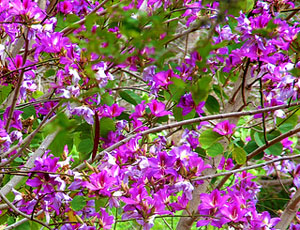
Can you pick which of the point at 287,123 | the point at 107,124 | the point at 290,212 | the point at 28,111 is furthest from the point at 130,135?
the point at 290,212

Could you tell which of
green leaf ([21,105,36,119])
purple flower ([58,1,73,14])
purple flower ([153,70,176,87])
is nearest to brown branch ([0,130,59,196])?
green leaf ([21,105,36,119])

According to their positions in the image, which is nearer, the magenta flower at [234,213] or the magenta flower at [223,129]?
the magenta flower at [234,213]

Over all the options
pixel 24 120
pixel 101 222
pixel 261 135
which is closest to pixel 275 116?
pixel 261 135

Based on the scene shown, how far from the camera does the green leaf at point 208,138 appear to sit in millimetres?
1384

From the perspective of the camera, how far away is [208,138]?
4.55 feet

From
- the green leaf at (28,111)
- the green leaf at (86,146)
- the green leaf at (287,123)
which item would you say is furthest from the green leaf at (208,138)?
the green leaf at (28,111)

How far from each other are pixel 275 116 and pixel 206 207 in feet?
1.38

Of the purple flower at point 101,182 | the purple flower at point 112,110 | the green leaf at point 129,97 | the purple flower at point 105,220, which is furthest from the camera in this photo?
the green leaf at point 129,97

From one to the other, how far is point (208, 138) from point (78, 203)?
0.46 metres

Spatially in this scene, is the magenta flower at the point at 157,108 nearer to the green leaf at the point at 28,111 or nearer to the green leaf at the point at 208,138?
the green leaf at the point at 208,138

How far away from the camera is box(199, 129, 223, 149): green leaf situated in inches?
54.5

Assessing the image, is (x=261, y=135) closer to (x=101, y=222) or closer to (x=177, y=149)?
(x=177, y=149)

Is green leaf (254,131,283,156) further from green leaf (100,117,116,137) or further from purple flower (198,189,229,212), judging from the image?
green leaf (100,117,116,137)

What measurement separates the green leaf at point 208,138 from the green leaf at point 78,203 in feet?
1.38
